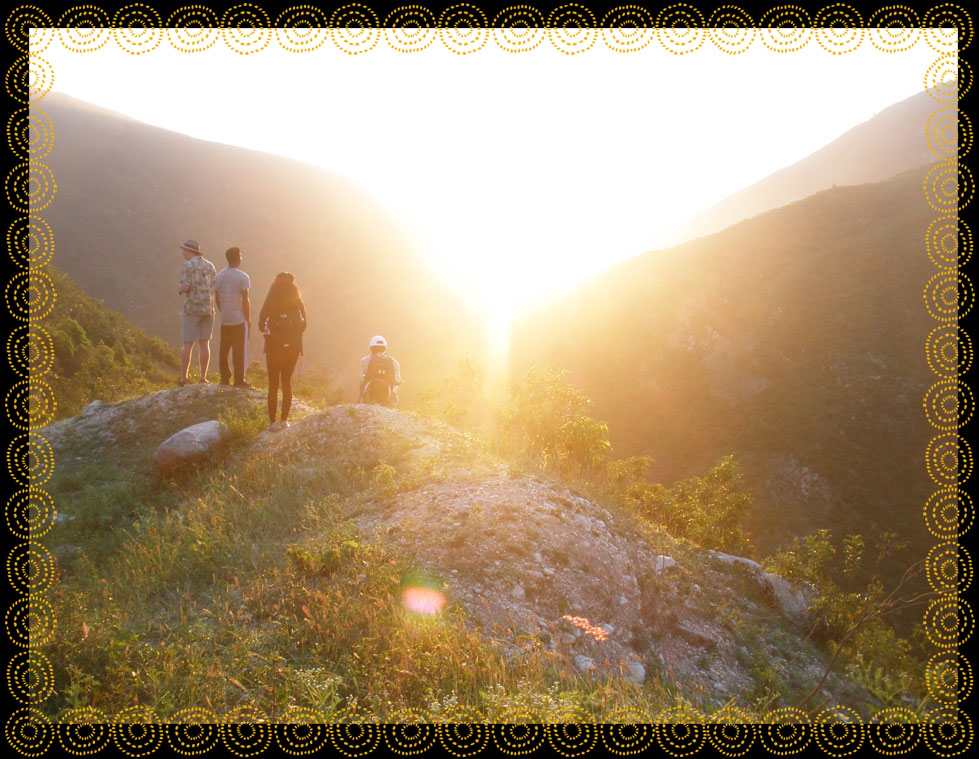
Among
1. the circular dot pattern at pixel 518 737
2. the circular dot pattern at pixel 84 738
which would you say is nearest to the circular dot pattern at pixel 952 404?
the circular dot pattern at pixel 518 737

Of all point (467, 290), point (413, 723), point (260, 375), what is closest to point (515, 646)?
point (413, 723)

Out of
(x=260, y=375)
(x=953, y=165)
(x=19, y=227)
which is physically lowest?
(x=260, y=375)

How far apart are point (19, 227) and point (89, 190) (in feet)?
245

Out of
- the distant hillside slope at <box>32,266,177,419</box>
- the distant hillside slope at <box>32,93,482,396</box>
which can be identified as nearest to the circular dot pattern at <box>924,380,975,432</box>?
the distant hillside slope at <box>32,266,177,419</box>

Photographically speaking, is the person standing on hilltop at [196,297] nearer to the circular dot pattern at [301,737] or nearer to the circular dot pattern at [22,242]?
the circular dot pattern at [22,242]

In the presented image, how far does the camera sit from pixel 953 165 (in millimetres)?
3641

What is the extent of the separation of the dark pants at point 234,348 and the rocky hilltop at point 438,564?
1976 mm

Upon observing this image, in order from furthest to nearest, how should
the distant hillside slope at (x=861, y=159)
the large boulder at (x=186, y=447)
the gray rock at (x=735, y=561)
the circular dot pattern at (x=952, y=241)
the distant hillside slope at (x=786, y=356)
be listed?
the distant hillside slope at (x=861, y=159) → the distant hillside slope at (x=786, y=356) → the large boulder at (x=186, y=447) → the gray rock at (x=735, y=561) → the circular dot pattern at (x=952, y=241)

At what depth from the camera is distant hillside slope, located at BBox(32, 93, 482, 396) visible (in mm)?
52281

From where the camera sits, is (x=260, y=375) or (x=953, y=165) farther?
(x=260, y=375)

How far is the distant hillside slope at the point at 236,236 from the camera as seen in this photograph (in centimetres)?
5228

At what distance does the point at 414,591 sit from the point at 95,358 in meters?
18.0

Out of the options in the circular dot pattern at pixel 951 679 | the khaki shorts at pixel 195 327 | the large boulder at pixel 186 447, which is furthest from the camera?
the khaki shorts at pixel 195 327

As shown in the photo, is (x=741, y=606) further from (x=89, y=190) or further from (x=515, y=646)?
(x=89, y=190)
